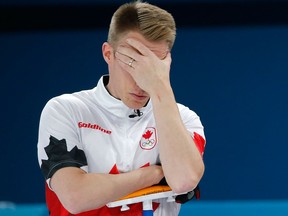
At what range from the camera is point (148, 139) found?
2.27 m

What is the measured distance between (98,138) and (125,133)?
0.10 meters

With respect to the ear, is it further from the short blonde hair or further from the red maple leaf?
the red maple leaf

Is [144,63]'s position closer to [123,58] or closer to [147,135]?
[123,58]

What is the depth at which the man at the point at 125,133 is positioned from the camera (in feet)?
6.82

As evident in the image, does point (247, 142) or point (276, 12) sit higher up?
point (276, 12)

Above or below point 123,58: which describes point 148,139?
below

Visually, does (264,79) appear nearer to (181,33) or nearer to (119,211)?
(181,33)

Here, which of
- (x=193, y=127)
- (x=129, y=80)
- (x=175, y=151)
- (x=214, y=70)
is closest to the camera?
(x=175, y=151)

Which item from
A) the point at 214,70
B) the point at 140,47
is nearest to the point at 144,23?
the point at 140,47

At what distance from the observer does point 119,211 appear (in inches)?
86.2

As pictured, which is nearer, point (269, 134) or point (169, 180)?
point (169, 180)

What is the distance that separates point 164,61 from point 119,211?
47cm

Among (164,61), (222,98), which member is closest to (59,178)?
(164,61)

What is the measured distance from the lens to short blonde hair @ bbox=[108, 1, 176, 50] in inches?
84.5
